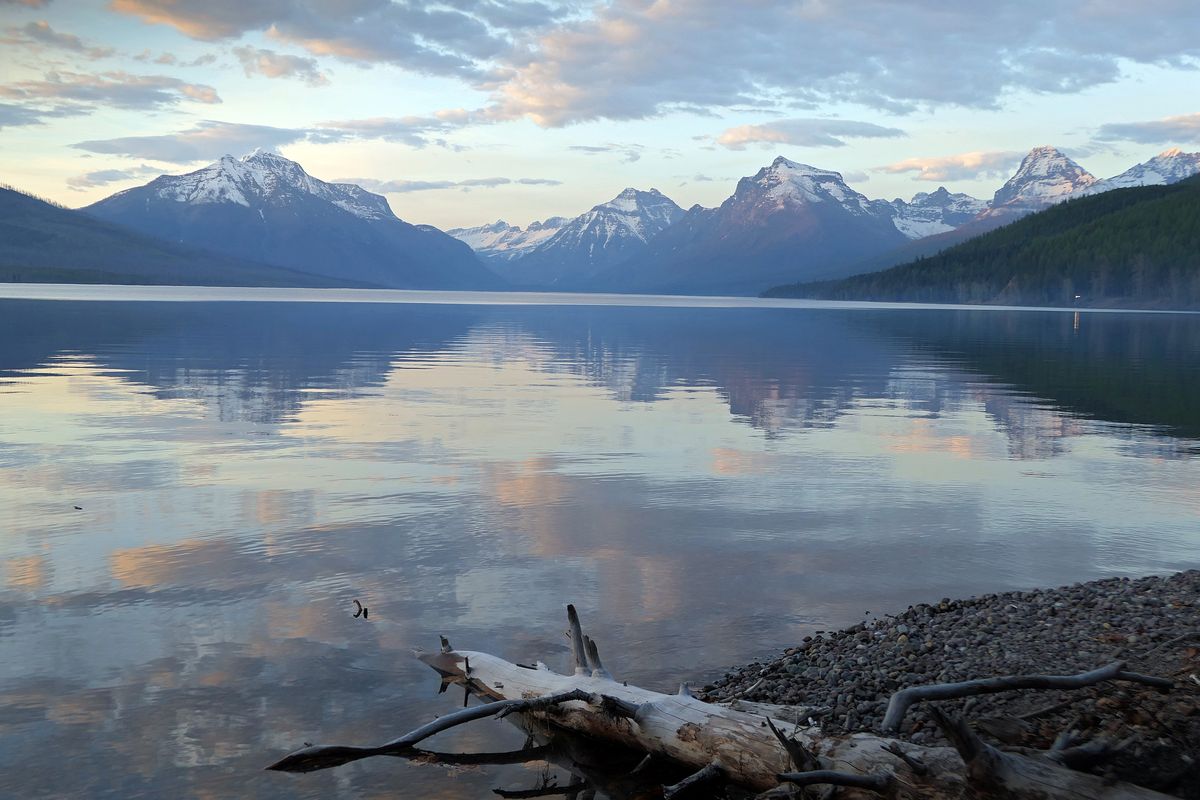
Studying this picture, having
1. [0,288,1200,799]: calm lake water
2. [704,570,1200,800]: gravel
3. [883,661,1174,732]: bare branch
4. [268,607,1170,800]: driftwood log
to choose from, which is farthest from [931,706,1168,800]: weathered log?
[0,288,1200,799]: calm lake water

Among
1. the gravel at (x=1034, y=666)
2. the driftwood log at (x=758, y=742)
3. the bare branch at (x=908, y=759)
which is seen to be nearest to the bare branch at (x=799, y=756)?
the driftwood log at (x=758, y=742)

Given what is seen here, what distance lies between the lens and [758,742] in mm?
8727

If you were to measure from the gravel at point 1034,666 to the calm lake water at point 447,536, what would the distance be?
102cm

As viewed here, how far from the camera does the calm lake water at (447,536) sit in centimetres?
1076

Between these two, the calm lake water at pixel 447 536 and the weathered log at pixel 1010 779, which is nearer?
the weathered log at pixel 1010 779

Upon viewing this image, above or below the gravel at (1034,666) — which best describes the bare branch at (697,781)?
below

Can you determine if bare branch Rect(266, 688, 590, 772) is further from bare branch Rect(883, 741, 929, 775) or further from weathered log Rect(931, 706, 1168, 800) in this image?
weathered log Rect(931, 706, 1168, 800)

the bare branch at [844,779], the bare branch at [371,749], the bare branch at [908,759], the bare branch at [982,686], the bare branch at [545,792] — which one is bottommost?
the bare branch at [545,792]

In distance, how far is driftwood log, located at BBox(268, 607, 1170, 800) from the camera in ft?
24.6

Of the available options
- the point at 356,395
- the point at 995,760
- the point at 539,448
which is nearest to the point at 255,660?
the point at 995,760

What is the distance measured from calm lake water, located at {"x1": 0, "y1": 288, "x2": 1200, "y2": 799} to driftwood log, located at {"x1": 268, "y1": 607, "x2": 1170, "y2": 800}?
494mm

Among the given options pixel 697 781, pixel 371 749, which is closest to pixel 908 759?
pixel 697 781

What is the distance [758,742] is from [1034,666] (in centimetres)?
383

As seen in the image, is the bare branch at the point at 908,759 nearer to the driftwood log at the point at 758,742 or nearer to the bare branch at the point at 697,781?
the driftwood log at the point at 758,742
